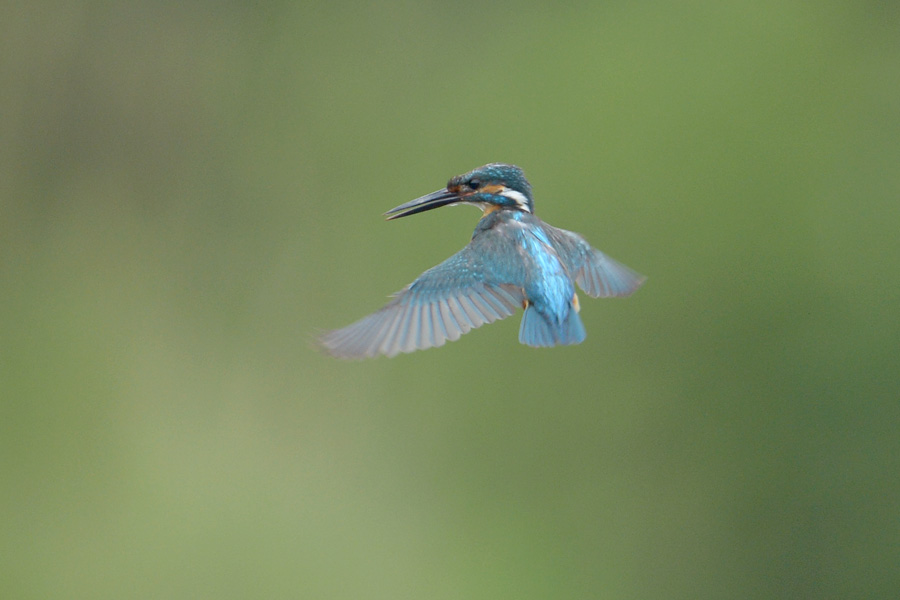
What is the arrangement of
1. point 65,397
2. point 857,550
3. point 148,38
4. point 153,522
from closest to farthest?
point 857,550 < point 153,522 < point 65,397 < point 148,38

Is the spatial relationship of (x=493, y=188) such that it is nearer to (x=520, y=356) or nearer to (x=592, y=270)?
(x=592, y=270)

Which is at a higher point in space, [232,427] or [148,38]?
[148,38]

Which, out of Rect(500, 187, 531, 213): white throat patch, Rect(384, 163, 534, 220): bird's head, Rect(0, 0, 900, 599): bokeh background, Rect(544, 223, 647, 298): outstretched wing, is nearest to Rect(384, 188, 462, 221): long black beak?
Rect(384, 163, 534, 220): bird's head

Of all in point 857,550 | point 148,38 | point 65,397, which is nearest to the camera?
point 857,550

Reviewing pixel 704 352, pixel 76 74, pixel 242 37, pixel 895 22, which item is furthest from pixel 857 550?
pixel 76 74

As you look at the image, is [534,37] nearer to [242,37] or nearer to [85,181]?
[242,37]

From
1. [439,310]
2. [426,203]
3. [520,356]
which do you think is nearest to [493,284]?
[439,310]

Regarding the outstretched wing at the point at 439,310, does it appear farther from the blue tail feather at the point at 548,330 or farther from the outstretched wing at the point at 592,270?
the outstretched wing at the point at 592,270

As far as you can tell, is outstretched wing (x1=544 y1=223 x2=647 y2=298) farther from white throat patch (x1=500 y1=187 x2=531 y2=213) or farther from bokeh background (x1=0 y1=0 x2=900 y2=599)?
bokeh background (x1=0 y1=0 x2=900 y2=599)

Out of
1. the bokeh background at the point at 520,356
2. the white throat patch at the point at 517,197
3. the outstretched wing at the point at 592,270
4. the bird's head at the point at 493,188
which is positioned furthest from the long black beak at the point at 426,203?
the bokeh background at the point at 520,356
